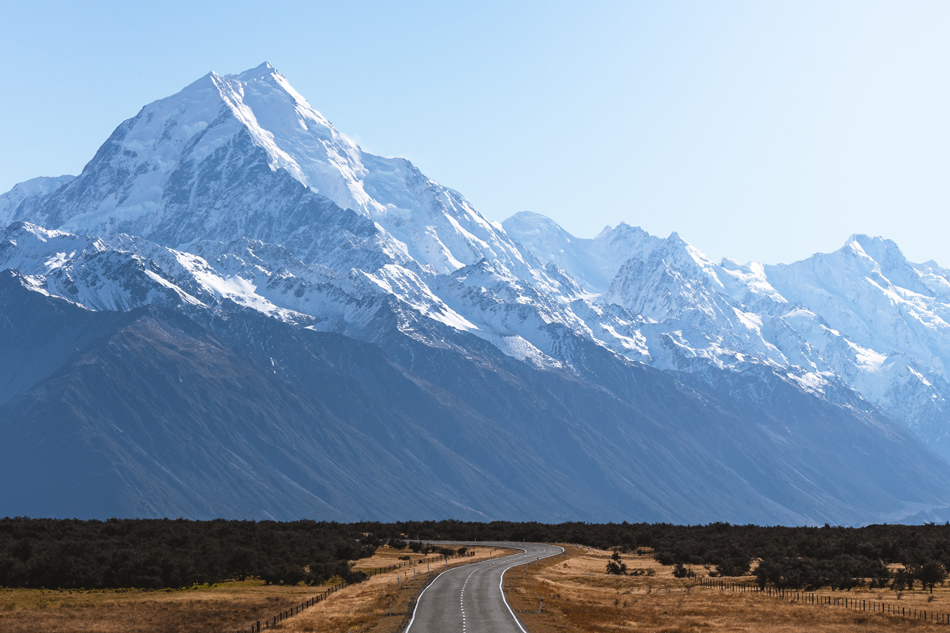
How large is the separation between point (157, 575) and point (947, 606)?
196ft

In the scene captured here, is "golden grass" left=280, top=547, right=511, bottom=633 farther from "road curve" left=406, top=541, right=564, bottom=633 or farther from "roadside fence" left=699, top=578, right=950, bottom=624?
"roadside fence" left=699, top=578, right=950, bottom=624

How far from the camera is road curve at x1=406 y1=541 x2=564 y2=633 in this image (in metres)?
66.6

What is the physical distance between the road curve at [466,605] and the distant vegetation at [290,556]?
11526mm

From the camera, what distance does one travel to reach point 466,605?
76.2m

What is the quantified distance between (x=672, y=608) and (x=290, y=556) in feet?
136

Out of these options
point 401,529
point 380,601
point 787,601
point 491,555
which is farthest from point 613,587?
point 401,529

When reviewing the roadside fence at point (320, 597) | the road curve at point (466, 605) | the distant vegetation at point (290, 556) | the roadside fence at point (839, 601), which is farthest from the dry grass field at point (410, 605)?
the distant vegetation at point (290, 556)

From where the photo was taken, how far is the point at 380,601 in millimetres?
79500

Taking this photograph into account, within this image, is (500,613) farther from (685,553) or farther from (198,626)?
(685,553)

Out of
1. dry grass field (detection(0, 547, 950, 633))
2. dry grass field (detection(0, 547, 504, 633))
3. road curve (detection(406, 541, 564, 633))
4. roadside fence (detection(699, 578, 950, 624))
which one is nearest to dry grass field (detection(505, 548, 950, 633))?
dry grass field (detection(0, 547, 950, 633))

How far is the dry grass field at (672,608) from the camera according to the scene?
230 feet

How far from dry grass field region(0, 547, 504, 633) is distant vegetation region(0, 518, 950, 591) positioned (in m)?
3.15

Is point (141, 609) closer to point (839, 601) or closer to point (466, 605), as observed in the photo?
point (466, 605)

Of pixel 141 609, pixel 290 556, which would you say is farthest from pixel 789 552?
pixel 141 609
